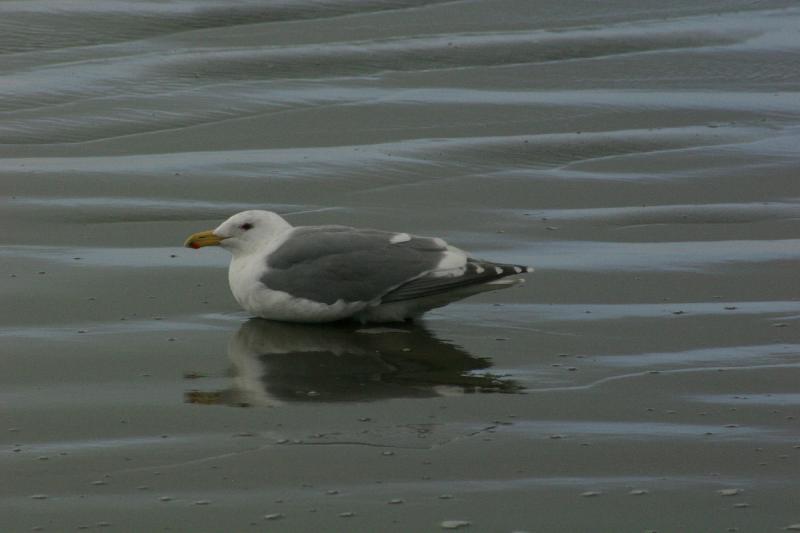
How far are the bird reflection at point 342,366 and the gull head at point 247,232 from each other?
36 cm

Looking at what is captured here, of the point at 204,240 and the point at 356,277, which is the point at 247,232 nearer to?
the point at 204,240

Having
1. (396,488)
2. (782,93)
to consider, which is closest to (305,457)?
(396,488)

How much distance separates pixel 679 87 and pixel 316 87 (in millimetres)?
3001

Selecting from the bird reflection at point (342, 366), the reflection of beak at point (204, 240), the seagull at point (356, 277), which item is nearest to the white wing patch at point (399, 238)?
the seagull at point (356, 277)

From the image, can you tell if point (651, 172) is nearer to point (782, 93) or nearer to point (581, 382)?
point (782, 93)

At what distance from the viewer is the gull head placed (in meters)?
7.59

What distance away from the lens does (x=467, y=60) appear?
14125 millimetres

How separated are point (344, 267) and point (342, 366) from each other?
0.69m

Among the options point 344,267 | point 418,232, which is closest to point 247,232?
point 344,267

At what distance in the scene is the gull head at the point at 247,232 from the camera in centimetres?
759

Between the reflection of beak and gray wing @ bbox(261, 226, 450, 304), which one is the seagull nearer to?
gray wing @ bbox(261, 226, 450, 304)

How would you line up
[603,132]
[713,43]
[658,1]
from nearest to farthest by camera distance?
[603,132], [713,43], [658,1]

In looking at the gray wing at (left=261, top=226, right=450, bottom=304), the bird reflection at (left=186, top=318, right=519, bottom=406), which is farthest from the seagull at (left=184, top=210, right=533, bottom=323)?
the bird reflection at (left=186, top=318, right=519, bottom=406)

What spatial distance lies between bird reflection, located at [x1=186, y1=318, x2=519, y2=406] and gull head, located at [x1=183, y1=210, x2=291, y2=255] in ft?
1.18
